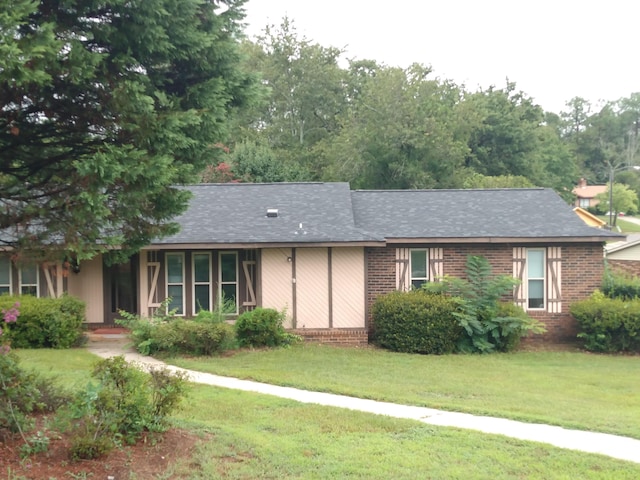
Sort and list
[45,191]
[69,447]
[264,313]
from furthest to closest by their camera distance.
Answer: [264,313] < [45,191] < [69,447]

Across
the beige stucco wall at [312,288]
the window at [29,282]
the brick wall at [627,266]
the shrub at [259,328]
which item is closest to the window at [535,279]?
the beige stucco wall at [312,288]

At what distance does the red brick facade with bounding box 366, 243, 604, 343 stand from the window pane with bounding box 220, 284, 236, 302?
3543 mm

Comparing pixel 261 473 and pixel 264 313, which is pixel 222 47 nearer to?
pixel 261 473

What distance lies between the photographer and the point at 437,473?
234 inches

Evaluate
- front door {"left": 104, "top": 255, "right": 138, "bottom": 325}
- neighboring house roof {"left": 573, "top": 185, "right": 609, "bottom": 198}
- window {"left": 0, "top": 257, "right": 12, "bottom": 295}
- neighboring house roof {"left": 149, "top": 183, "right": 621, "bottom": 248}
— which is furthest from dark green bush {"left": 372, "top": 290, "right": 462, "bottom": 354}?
neighboring house roof {"left": 573, "top": 185, "right": 609, "bottom": 198}

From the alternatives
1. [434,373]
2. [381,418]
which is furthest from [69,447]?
[434,373]

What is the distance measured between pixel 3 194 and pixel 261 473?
12.7 ft

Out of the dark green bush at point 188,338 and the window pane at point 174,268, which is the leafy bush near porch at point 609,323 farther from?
the window pane at point 174,268

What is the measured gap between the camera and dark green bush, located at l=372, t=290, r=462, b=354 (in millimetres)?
15297

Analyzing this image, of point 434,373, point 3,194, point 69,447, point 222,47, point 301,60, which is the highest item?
point 301,60

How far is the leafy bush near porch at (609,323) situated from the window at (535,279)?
975 mm

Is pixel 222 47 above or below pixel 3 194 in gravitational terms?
above

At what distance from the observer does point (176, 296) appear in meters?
17.0

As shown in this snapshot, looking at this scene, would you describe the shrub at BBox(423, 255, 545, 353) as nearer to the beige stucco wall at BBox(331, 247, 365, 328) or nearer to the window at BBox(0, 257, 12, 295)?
the beige stucco wall at BBox(331, 247, 365, 328)
